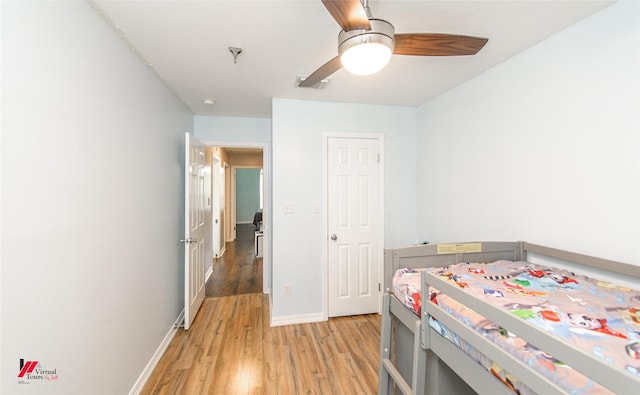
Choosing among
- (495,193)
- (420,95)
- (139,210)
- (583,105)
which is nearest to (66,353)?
(139,210)

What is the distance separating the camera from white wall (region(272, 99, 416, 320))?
9.25 ft

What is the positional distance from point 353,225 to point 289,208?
2.43ft

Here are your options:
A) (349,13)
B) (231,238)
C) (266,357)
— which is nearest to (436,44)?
(349,13)

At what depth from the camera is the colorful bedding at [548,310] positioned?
2.59 ft

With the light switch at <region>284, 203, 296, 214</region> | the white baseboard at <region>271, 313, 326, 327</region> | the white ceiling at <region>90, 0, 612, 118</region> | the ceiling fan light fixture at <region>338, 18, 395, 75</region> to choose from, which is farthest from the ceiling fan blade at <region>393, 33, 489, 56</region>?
the white baseboard at <region>271, 313, 326, 327</region>

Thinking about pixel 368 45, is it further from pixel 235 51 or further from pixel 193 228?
pixel 193 228

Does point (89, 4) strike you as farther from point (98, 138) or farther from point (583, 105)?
point (583, 105)

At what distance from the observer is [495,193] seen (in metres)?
2.15

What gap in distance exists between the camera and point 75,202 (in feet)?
4.17

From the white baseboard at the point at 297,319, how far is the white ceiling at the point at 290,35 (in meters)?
2.31

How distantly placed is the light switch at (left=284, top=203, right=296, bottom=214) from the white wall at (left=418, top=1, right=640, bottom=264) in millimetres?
1588

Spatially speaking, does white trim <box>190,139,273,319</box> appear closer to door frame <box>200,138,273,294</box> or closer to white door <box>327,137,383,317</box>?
door frame <box>200,138,273,294</box>

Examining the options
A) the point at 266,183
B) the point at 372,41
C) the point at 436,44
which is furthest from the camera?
the point at 266,183

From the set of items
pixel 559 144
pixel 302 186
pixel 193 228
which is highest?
pixel 559 144
